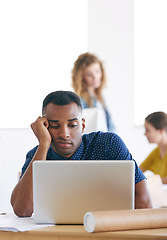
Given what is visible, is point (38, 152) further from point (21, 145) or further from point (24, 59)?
point (24, 59)

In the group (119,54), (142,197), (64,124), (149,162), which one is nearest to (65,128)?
(64,124)

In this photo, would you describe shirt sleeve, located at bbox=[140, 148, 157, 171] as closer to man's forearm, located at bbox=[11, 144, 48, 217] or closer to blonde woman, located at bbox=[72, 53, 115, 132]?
blonde woman, located at bbox=[72, 53, 115, 132]

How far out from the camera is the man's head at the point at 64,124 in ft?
5.31

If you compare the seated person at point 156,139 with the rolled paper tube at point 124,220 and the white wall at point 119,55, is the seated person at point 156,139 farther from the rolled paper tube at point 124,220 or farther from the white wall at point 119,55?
the rolled paper tube at point 124,220

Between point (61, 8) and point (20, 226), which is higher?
point (61, 8)

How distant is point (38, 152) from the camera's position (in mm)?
1643

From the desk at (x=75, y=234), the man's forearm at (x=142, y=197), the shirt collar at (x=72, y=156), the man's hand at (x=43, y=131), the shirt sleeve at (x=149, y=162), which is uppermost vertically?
the man's hand at (x=43, y=131)

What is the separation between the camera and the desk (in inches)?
41.7

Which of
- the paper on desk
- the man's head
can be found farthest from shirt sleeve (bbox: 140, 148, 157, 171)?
the paper on desk

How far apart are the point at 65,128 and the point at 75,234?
558 millimetres

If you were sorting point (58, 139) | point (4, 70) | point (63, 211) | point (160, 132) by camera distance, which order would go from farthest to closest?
point (4, 70), point (160, 132), point (58, 139), point (63, 211)

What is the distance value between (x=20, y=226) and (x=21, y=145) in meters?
1.65

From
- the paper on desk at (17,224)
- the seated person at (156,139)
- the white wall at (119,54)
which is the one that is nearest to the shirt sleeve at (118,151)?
the paper on desk at (17,224)

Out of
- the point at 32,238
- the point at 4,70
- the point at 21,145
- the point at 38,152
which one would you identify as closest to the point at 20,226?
the point at 32,238
